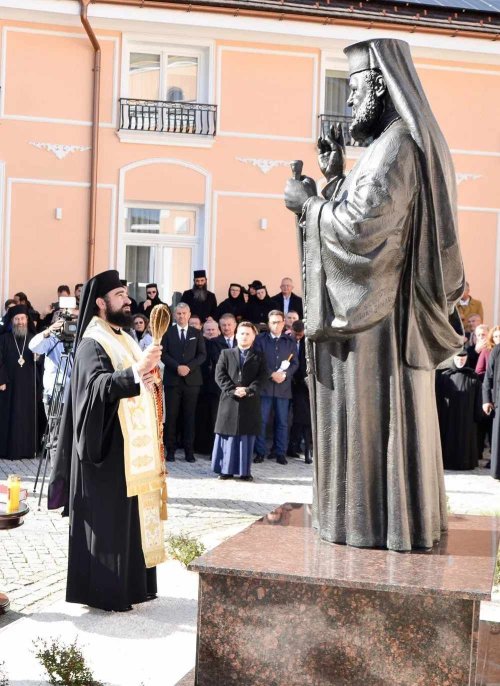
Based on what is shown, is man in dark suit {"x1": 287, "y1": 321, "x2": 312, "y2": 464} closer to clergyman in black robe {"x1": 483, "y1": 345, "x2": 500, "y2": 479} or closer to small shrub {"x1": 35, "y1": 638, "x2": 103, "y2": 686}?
clergyman in black robe {"x1": 483, "y1": 345, "x2": 500, "y2": 479}

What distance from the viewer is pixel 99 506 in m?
6.38

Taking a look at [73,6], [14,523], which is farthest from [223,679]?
[73,6]

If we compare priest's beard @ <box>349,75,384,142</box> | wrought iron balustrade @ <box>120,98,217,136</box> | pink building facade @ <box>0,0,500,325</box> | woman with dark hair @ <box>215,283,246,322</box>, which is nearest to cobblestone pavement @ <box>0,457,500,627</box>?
priest's beard @ <box>349,75,384,142</box>

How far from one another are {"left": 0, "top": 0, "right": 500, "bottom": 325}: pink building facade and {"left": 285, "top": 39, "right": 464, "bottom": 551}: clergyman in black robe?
15.8 metres

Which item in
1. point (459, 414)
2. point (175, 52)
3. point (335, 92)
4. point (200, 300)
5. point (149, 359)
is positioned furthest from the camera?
point (335, 92)

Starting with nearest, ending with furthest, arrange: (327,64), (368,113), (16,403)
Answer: (368,113)
(16,403)
(327,64)

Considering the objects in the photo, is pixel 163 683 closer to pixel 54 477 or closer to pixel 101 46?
pixel 54 477

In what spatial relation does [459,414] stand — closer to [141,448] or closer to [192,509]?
[192,509]

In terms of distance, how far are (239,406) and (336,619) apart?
8.89 metres

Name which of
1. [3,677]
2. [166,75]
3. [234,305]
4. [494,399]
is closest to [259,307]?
[234,305]

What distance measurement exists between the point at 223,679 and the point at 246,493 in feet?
25.3

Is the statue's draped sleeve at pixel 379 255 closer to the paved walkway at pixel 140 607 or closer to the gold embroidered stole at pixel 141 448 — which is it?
the paved walkway at pixel 140 607

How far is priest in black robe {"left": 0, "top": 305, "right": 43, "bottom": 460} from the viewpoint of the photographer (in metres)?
13.5

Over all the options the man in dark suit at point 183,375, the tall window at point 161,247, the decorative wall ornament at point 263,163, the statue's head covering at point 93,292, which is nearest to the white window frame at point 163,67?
the decorative wall ornament at point 263,163
